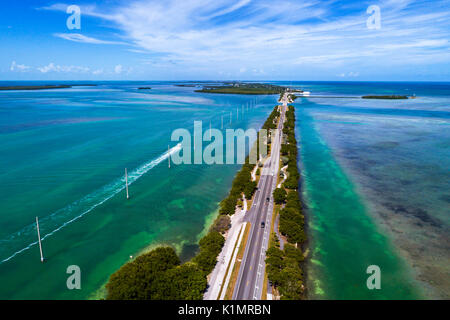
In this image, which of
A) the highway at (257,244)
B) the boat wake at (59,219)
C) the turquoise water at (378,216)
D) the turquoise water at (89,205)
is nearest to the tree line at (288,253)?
the highway at (257,244)

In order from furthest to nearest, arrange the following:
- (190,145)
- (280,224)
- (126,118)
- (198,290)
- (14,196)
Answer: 1. (126,118)
2. (190,145)
3. (14,196)
4. (280,224)
5. (198,290)

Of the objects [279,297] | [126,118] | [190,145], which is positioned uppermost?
[126,118]

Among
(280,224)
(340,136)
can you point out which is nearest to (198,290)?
(280,224)

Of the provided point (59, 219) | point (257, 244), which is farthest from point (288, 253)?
point (59, 219)

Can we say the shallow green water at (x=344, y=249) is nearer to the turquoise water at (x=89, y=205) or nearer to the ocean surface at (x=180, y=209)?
the ocean surface at (x=180, y=209)

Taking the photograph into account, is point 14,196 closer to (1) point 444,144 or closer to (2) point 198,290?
(2) point 198,290

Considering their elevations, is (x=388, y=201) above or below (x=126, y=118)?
below

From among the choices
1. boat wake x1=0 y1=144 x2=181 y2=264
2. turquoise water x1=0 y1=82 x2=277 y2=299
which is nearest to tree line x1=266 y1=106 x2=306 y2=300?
turquoise water x1=0 y1=82 x2=277 y2=299
